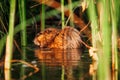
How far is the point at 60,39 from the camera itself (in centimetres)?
661

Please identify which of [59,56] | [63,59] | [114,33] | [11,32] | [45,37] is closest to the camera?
[11,32]

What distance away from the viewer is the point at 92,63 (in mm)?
4863

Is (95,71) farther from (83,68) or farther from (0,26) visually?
(0,26)

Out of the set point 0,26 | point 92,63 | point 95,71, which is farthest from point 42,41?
point 95,71

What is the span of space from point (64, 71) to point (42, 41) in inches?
87.8

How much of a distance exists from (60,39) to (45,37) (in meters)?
0.30

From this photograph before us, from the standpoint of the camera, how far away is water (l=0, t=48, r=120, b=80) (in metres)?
4.28

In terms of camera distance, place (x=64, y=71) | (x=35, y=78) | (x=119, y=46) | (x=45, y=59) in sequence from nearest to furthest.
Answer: (x=35, y=78)
(x=64, y=71)
(x=45, y=59)
(x=119, y=46)

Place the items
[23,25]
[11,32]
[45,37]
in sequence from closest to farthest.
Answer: [11,32], [23,25], [45,37]

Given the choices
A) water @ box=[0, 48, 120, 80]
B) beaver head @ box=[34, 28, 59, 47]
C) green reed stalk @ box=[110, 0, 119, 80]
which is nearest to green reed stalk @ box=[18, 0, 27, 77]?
water @ box=[0, 48, 120, 80]

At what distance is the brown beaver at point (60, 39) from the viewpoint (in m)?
6.45

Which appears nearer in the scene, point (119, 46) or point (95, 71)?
point (95, 71)

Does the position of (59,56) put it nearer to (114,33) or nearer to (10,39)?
(114,33)

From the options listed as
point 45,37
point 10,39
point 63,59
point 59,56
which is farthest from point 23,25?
point 45,37
